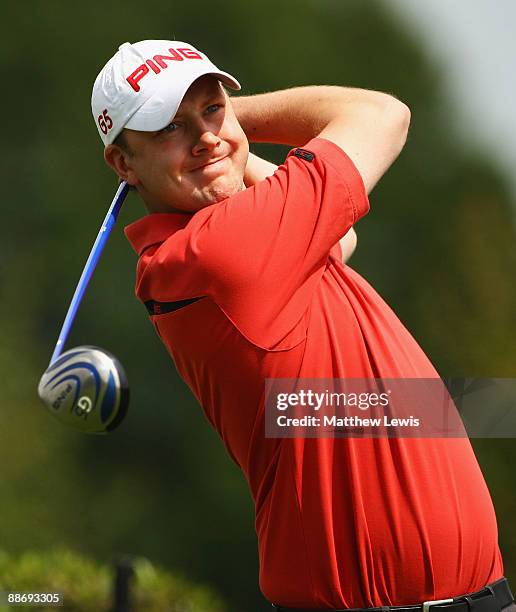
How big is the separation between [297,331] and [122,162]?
59 centimetres

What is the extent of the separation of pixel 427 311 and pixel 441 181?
A: 4306 mm

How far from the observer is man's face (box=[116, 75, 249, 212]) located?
271 cm

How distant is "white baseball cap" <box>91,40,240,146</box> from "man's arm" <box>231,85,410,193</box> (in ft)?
0.66

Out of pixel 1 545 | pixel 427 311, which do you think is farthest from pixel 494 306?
pixel 1 545

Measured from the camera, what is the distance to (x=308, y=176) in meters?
2.59

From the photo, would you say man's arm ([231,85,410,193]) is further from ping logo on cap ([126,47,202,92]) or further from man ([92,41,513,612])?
ping logo on cap ([126,47,202,92])

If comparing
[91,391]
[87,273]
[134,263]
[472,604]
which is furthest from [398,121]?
[134,263]

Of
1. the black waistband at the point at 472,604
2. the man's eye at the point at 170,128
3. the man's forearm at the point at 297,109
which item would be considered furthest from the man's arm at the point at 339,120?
the black waistband at the point at 472,604

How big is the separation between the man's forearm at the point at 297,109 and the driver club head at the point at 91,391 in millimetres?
744

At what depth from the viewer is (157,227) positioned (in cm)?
274

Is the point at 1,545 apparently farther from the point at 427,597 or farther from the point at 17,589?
the point at 427,597

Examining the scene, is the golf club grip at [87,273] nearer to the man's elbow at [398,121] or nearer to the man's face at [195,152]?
the man's face at [195,152]

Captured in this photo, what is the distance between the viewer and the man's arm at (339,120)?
2.70 meters

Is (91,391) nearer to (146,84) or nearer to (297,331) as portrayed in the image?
(297,331)
